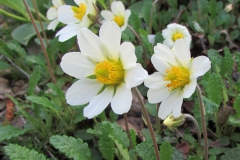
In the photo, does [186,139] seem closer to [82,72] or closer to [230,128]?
[230,128]

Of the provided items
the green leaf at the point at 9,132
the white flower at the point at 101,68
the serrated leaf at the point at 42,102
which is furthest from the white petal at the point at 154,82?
the green leaf at the point at 9,132

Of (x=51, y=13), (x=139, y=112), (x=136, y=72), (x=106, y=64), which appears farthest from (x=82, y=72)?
(x=51, y=13)

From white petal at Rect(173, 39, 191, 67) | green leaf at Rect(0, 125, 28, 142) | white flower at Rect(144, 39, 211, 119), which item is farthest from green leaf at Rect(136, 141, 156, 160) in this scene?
green leaf at Rect(0, 125, 28, 142)

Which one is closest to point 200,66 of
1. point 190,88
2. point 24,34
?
point 190,88

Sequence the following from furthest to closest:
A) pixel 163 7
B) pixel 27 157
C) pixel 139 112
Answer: pixel 163 7 < pixel 139 112 < pixel 27 157

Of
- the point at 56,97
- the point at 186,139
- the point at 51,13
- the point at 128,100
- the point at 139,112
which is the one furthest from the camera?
the point at 51,13

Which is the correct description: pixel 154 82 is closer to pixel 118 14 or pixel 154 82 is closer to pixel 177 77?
pixel 177 77
